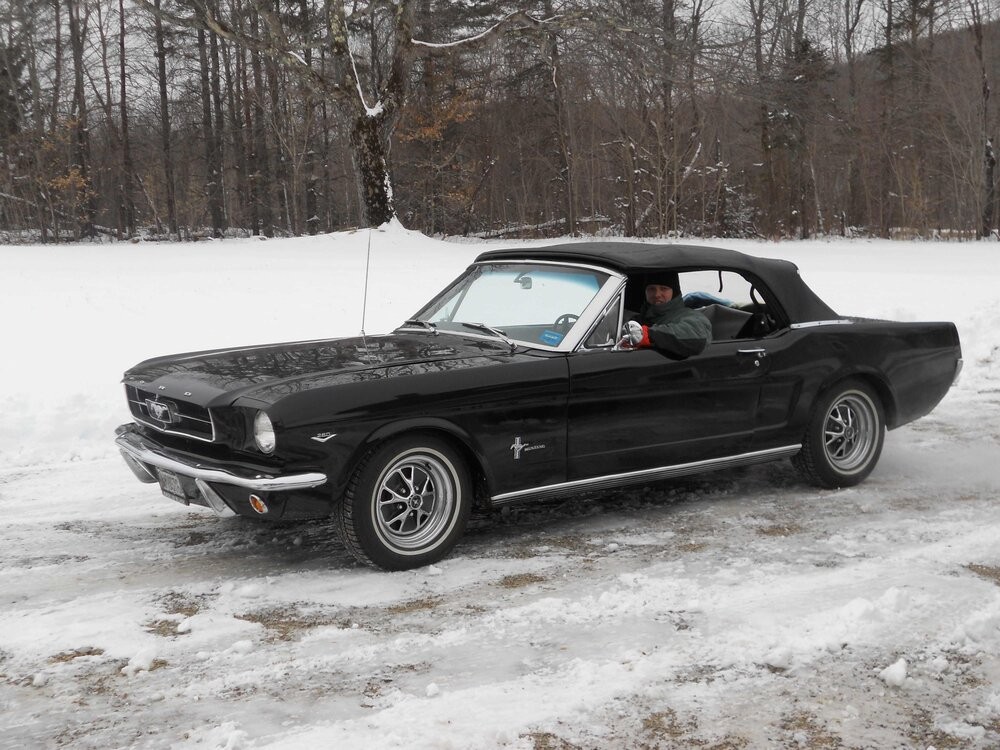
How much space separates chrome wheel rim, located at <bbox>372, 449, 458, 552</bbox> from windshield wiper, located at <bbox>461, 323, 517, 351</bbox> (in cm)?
87

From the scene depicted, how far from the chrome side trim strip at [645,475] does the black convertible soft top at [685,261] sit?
33.7 inches

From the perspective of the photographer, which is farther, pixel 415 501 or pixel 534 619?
pixel 415 501

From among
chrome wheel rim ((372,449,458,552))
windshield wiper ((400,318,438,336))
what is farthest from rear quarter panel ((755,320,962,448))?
chrome wheel rim ((372,449,458,552))

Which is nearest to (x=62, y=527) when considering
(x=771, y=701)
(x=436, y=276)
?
(x=771, y=701)

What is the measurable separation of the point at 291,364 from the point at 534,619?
185 cm

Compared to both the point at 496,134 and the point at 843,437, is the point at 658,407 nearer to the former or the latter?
the point at 843,437

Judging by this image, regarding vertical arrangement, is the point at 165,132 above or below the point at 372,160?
above

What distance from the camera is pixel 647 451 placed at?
5.52 meters

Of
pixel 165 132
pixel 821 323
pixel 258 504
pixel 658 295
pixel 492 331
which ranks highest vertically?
pixel 165 132

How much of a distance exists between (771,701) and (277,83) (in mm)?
38166

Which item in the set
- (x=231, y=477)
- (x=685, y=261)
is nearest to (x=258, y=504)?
(x=231, y=477)

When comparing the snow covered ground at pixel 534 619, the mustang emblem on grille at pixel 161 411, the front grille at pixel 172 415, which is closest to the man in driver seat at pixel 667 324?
the snow covered ground at pixel 534 619

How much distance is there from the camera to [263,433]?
4477mm

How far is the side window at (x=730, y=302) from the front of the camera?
6137mm
